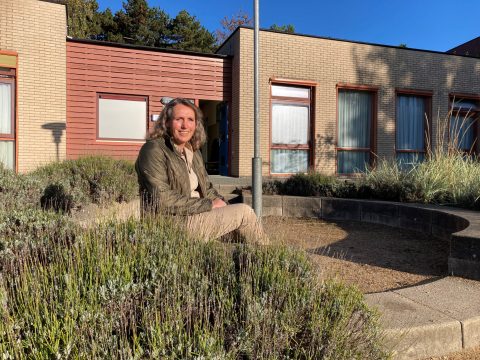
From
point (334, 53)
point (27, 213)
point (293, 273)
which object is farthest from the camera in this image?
point (334, 53)

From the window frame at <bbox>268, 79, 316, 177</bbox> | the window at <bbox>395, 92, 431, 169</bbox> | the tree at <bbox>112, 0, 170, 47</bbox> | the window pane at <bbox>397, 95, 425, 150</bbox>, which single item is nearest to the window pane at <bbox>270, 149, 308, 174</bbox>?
the window frame at <bbox>268, 79, 316, 177</bbox>

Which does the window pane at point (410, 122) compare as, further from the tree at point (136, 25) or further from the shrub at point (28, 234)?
the tree at point (136, 25)

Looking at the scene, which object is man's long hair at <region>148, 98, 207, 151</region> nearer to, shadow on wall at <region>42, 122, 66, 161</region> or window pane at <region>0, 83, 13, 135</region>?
shadow on wall at <region>42, 122, 66, 161</region>

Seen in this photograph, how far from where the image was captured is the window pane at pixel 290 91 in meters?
12.3

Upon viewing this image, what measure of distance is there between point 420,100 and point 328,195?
8687 millimetres

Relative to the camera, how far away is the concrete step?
211 centimetres

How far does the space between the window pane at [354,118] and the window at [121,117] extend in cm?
666

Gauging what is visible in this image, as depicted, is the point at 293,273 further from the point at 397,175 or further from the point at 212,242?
the point at 397,175

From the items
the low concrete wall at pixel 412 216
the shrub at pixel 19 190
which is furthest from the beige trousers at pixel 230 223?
the shrub at pixel 19 190

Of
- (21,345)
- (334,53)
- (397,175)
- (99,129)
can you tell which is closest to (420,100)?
(334,53)

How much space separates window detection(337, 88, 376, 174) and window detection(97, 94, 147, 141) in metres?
6.64

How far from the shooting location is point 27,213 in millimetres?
3156

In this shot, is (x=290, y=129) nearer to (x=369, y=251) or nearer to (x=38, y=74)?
(x=38, y=74)

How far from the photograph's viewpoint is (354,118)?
13.6 metres
